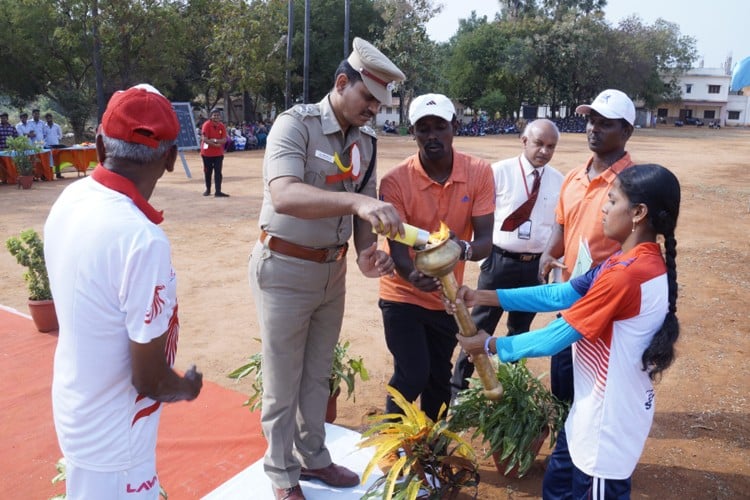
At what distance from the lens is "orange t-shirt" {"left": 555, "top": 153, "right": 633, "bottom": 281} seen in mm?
3105

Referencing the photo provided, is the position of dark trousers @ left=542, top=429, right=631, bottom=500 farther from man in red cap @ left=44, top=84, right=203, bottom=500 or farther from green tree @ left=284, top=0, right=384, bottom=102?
green tree @ left=284, top=0, right=384, bottom=102

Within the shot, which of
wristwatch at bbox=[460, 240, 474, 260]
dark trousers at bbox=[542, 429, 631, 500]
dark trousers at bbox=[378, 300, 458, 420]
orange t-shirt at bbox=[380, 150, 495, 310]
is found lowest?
dark trousers at bbox=[542, 429, 631, 500]

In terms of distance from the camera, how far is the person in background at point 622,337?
2.13 meters

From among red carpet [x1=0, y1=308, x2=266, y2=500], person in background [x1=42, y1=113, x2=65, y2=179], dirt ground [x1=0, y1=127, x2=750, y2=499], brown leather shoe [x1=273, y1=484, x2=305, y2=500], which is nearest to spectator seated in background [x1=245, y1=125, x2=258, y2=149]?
person in background [x1=42, y1=113, x2=65, y2=179]

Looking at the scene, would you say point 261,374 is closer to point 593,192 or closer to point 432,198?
point 432,198

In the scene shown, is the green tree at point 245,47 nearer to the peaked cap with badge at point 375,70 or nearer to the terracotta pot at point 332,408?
the terracotta pot at point 332,408

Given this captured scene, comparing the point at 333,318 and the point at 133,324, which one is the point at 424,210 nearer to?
the point at 333,318

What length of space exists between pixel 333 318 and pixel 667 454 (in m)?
2.33

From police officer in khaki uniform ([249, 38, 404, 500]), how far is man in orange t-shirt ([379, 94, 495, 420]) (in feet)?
0.84

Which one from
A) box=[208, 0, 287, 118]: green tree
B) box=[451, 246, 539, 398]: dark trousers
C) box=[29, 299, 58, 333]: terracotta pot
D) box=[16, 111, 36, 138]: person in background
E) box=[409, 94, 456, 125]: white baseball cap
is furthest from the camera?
box=[208, 0, 287, 118]: green tree

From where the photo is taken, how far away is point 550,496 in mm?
2623

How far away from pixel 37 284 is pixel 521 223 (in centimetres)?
405

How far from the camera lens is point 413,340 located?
3154 mm

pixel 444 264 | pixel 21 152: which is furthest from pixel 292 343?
pixel 21 152
